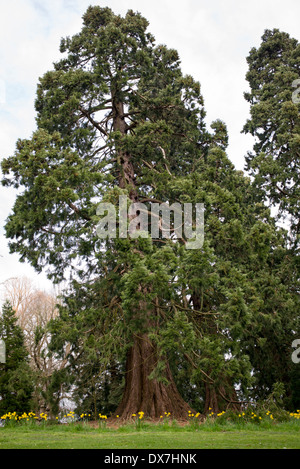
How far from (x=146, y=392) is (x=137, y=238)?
3917mm

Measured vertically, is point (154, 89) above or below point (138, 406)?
above

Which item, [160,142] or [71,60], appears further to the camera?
[71,60]

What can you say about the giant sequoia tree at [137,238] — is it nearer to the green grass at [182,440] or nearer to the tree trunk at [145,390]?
the tree trunk at [145,390]

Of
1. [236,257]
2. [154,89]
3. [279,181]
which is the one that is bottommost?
[236,257]

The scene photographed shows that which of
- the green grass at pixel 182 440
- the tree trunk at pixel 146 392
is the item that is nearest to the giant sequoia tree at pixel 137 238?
the tree trunk at pixel 146 392

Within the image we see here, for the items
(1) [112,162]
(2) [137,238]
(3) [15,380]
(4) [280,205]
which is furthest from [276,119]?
(3) [15,380]

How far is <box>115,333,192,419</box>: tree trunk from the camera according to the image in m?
9.96

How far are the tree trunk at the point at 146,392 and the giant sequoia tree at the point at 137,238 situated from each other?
29 millimetres

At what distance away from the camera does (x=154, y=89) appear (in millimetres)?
14727

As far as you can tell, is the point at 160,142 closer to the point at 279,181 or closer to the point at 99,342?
the point at 279,181

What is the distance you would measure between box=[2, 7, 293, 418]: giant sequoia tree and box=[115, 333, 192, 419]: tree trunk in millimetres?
29
